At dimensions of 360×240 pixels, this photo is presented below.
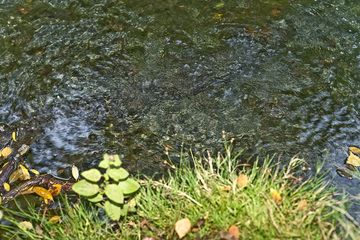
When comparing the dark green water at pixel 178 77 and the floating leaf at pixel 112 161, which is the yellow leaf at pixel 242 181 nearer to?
the dark green water at pixel 178 77

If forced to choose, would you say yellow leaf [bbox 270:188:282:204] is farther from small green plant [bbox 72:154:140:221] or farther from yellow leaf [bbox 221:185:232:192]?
small green plant [bbox 72:154:140:221]

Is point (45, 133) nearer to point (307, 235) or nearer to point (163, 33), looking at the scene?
point (163, 33)

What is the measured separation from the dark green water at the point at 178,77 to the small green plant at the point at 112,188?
1.97 ft

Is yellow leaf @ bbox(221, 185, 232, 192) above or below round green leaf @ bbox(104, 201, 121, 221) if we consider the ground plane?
above

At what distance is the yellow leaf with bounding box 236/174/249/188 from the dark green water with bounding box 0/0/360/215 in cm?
63

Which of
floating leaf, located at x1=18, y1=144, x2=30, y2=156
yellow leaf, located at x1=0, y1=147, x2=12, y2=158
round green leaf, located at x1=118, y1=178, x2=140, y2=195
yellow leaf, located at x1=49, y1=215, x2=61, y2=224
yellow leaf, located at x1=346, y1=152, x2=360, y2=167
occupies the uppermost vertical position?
round green leaf, located at x1=118, y1=178, x2=140, y2=195

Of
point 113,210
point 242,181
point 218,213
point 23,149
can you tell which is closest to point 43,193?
point 23,149

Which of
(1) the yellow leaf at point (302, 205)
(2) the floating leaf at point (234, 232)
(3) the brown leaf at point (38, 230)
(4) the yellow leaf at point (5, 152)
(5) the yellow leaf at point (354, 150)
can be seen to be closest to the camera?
(2) the floating leaf at point (234, 232)

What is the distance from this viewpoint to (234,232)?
2668 millimetres

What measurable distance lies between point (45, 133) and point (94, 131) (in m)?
0.39

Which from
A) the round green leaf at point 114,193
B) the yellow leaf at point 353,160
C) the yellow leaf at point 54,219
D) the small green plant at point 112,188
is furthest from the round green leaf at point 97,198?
the yellow leaf at point 353,160

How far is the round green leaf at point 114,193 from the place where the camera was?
282 centimetres

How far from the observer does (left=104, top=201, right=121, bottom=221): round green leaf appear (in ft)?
9.41

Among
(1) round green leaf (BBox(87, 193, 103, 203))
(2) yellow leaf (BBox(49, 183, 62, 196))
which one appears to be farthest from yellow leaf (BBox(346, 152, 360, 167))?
(2) yellow leaf (BBox(49, 183, 62, 196))
